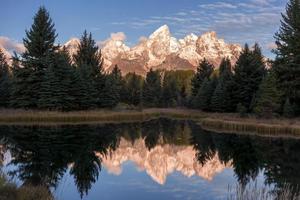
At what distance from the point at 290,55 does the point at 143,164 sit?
34.1 m

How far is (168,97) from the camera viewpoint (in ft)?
331

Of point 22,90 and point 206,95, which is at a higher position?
point 22,90

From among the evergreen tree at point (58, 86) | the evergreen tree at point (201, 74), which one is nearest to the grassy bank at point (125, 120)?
the evergreen tree at point (58, 86)

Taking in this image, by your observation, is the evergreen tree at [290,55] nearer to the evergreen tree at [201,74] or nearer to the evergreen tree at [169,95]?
the evergreen tree at [201,74]

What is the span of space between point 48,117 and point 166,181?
27.8 m

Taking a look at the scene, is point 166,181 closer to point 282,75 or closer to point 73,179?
point 73,179

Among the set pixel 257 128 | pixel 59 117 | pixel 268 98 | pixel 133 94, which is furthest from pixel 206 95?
pixel 133 94

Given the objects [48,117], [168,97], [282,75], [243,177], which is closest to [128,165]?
[243,177]

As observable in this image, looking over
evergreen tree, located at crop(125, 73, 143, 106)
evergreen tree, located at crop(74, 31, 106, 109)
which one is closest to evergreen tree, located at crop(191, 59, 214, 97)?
evergreen tree, located at crop(125, 73, 143, 106)

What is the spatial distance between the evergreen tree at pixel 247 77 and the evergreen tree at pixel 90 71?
17930 millimetres

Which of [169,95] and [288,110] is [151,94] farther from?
[288,110]

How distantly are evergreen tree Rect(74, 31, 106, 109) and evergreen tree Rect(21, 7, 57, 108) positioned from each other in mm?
4695

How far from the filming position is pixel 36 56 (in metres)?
51.7

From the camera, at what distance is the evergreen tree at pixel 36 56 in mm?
50094
